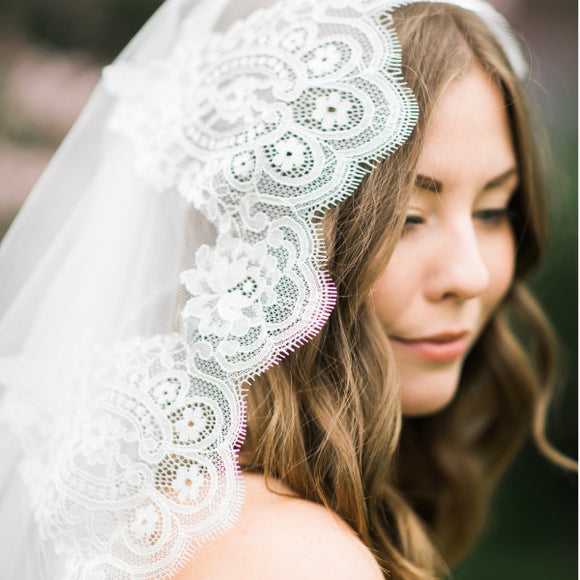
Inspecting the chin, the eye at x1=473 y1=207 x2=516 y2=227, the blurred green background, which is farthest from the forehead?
the blurred green background

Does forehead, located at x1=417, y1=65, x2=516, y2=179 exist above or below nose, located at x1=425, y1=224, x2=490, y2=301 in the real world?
above

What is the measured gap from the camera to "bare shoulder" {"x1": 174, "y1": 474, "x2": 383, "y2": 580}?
0.89 meters

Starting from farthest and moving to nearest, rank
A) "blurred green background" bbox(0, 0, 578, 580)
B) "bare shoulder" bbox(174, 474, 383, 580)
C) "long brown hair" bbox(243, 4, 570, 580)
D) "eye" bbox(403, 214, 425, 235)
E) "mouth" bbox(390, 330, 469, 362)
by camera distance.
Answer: "blurred green background" bbox(0, 0, 578, 580) → "mouth" bbox(390, 330, 469, 362) → "eye" bbox(403, 214, 425, 235) → "long brown hair" bbox(243, 4, 570, 580) → "bare shoulder" bbox(174, 474, 383, 580)

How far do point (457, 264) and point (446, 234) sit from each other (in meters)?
0.06

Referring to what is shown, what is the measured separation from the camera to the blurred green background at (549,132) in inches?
85.0

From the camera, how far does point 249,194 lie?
104 centimetres

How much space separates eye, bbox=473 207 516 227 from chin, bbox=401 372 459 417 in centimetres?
37

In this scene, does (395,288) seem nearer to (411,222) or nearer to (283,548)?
(411,222)

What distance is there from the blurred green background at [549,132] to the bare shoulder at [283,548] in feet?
4.25

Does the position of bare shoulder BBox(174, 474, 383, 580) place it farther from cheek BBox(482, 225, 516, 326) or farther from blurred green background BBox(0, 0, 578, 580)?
blurred green background BBox(0, 0, 578, 580)

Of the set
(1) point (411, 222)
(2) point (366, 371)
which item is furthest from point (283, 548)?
(1) point (411, 222)

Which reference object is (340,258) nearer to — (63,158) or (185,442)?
(185,442)

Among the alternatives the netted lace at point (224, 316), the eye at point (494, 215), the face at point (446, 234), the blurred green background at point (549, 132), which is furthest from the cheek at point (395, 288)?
the blurred green background at point (549, 132)

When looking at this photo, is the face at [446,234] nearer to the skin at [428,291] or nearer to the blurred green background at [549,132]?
the skin at [428,291]
